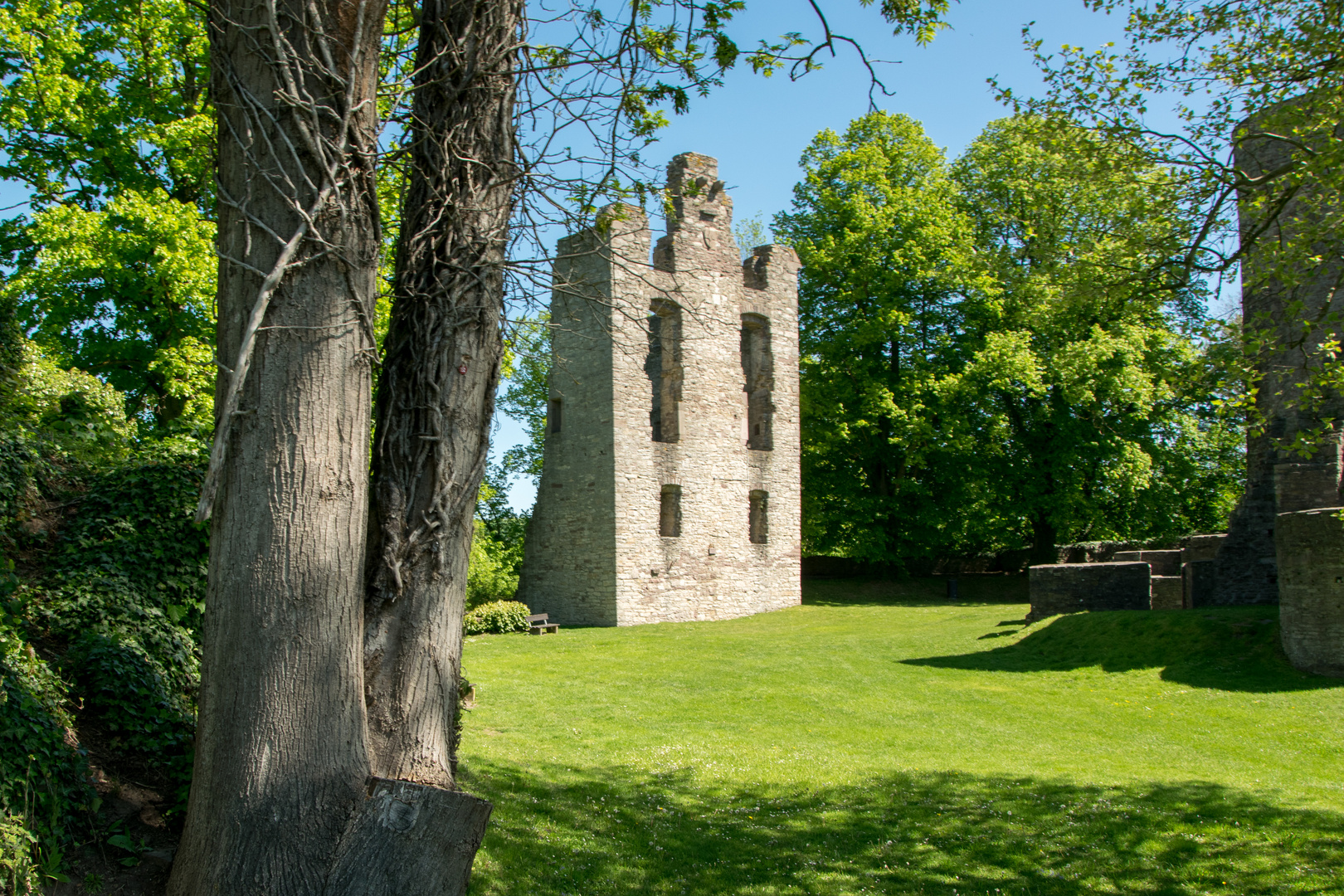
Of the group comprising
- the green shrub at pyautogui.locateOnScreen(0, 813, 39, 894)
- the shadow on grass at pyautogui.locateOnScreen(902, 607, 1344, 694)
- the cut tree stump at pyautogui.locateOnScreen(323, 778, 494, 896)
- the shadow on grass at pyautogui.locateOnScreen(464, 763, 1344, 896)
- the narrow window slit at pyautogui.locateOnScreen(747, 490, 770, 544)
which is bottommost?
the shadow on grass at pyautogui.locateOnScreen(464, 763, 1344, 896)

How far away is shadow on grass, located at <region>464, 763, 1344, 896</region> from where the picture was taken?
5445 mm

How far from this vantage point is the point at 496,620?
65.8ft

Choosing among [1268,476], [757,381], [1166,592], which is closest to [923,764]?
[1166,592]

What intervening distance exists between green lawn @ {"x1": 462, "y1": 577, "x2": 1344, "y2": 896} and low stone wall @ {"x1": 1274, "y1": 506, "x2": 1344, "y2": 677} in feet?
1.25

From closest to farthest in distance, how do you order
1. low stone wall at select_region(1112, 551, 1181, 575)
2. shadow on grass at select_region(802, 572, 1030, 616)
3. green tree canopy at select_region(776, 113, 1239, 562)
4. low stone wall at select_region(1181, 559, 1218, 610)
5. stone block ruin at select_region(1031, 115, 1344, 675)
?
stone block ruin at select_region(1031, 115, 1344, 675)
low stone wall at select_region(1181, 559, 1218, 610)
low stone wall at select_region(1112, 551, 1181, 575)
shadow on grass at select_region(802, 572, 1030, 616)
green tree canopy at select_region(776, 113, 1239, 562)

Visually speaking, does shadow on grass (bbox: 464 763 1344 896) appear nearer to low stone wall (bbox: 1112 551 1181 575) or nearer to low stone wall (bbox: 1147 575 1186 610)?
low stone wall (bbox: 1147 575 1186 610)

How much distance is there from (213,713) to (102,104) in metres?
15.8

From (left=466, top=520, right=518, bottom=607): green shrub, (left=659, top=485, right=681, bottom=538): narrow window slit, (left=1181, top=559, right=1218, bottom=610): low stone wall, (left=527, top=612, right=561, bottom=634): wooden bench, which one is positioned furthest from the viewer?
(left=659, top=485, right=681, bottom=538): narrow window slit

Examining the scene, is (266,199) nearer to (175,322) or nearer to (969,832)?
(969,832)

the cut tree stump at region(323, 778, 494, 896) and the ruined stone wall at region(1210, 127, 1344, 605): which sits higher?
the ruined stone wall at region(1210, 127, 1344, 605)

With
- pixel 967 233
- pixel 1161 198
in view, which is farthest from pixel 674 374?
pixel 1161 198

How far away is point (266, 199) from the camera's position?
3369 mm

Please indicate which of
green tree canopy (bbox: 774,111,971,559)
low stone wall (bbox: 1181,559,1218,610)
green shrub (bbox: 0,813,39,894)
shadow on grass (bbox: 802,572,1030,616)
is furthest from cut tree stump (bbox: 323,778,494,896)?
green tree canopy (bbox: 774,111,971,559)

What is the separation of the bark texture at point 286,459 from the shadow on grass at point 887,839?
6.91ft
